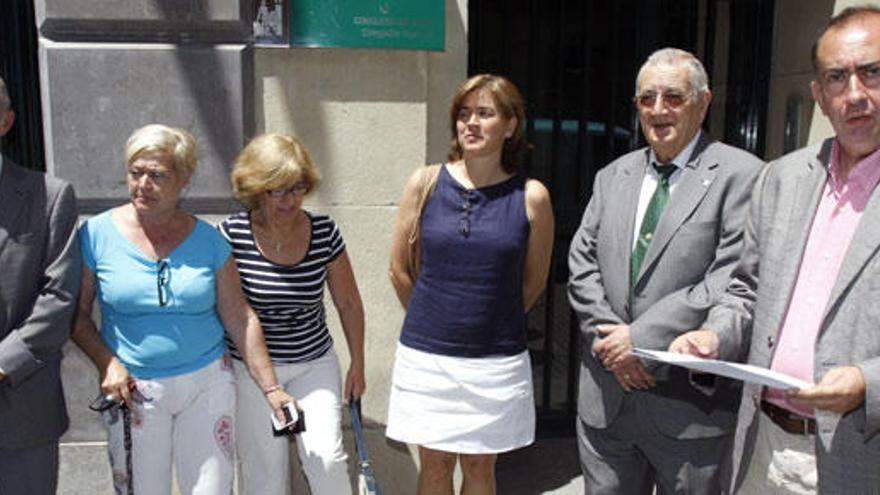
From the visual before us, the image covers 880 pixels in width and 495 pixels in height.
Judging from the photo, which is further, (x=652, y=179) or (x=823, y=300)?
(x=652, y=179)

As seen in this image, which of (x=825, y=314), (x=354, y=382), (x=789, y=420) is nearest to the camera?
(x=825, y=314)

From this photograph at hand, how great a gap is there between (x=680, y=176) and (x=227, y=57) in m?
2.15

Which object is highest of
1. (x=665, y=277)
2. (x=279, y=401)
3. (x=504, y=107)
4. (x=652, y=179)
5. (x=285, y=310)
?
(x=504, y=107)

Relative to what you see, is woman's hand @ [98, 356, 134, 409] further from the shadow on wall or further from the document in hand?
the document in hand

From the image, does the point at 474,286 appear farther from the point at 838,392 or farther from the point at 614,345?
the point at 838,392

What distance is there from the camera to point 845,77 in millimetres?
2074

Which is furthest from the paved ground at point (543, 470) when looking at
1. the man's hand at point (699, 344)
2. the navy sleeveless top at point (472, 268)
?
the man's hand at point (699, 344)

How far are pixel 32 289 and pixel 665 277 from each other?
6.62 feet

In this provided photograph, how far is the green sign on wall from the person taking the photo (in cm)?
377

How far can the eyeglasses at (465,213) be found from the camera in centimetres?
306

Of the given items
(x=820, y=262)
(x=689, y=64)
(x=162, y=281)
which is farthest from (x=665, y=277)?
(x=162, y=281)

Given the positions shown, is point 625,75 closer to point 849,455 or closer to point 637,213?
point 637,213

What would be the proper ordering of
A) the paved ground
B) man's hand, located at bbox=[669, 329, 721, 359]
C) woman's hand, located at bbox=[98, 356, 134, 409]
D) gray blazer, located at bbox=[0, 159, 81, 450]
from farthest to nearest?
the paved ground < woman's hand, located at bbox=[98, 356, 134, 409] < gray blazer, located at bbox=[0, 159, 81, 450] < man's hand, located at bbox=[669, 329, 721, 359]

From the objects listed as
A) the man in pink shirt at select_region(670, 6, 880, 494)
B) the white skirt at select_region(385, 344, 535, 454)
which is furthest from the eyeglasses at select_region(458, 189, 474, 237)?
the man in pink shirt at select_region(670, 6, 880, 494)
